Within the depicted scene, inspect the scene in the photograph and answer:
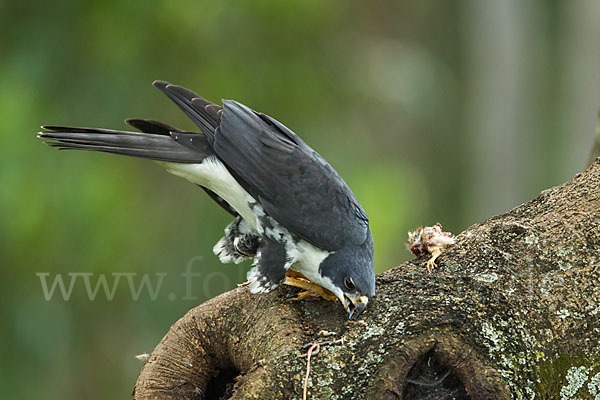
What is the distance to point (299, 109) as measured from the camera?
7949 millimetres

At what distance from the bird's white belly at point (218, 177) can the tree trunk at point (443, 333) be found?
789 mm

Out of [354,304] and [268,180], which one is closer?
[354,304]

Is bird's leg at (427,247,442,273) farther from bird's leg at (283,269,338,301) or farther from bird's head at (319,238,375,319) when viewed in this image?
bird's leg at (283,269,338,301)

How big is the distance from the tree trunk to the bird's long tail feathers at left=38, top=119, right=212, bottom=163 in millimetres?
1018

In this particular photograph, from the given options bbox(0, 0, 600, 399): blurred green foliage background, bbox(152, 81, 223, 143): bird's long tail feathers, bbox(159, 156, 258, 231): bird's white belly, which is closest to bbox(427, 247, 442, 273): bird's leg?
bbox(159, 156, 258, 231): bird's white belly

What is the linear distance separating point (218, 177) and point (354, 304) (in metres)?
1.30

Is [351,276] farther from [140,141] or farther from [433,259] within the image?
[140,141]

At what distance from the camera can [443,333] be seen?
2.63 meters

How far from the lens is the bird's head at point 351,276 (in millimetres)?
2912

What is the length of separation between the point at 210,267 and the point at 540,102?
9.20 m

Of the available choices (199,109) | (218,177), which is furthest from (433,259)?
(199,109)

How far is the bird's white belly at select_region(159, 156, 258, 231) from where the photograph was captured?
12.3ft

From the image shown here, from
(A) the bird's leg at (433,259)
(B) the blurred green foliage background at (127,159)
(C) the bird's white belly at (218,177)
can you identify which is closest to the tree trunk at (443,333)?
(A) the bird's leg at (433,259)

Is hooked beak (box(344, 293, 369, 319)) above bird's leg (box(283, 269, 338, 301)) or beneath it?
beneath
